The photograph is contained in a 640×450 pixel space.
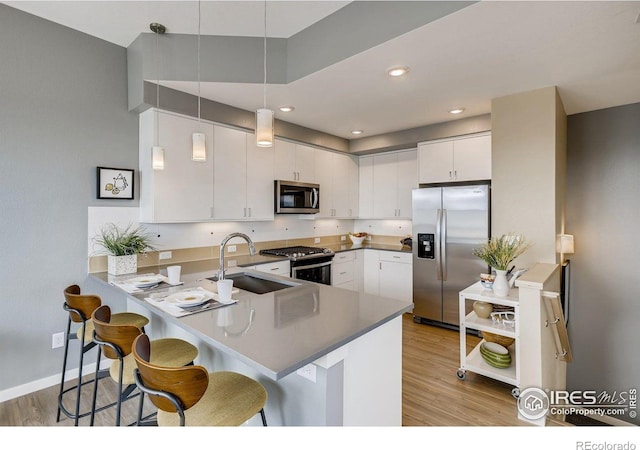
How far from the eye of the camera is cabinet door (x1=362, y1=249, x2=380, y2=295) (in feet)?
15.0

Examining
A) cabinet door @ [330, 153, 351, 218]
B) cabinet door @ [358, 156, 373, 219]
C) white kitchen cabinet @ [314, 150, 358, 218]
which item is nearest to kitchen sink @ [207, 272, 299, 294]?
white kitchen cabinet @ [314, 150, 358, 218]

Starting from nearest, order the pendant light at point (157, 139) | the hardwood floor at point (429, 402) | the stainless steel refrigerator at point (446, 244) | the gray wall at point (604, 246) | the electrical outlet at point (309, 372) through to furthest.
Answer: the electrical outlet at point (309, 372) < the hardwood floor at point (429, 402) < the pendant light at point (157, 139) < the gray wall at point (604, 246) < the stainless steel refrigerator at point (446, 244)

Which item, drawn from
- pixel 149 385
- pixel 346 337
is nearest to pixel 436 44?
pixel 346 337

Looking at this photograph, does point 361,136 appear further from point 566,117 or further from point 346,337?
point 346,337

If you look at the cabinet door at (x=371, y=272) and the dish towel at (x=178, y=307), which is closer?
the dish towel at (x=178, y=307)

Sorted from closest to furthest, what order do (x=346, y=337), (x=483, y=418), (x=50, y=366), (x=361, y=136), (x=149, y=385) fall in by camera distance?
(x=149, y=385), (x=346, y=337), (x=483, y=418), (x=50, y=366), (x=361, y=136)

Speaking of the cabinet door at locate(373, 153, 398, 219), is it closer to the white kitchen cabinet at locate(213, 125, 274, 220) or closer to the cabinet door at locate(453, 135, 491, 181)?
the cabinet door at locate(453, 135, 491, 181)

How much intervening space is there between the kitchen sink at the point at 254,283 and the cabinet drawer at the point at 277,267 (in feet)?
2.16

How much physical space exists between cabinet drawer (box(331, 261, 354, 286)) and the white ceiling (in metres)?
1.97

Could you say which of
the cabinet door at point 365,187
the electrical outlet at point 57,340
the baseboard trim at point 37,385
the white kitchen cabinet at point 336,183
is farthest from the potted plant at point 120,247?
the cabinet door at point 365,187

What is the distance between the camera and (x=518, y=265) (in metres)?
2.92

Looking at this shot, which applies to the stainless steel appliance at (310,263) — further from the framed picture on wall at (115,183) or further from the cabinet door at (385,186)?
the framed picture on wall at (115,183)

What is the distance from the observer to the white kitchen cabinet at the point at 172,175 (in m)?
2.88

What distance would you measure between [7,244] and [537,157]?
4.34 metres
